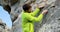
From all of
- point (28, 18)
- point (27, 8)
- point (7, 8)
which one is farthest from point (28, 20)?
point (7, 8)

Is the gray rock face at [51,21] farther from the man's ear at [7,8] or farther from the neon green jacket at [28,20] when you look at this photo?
the man's ear at [7,8]

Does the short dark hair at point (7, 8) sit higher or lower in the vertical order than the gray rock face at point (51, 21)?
lower

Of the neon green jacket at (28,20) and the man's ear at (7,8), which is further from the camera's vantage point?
the man's ear at (7,8)

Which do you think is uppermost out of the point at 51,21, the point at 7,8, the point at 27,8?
the point at 27,8

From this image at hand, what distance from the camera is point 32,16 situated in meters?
6.54

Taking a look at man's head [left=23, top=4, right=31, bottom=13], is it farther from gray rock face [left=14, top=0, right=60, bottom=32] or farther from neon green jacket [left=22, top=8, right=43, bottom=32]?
gray rock face [left=14, top=0, right=60, bottom=32]

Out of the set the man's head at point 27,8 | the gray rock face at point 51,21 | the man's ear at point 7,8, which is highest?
the man's head at point 27,8

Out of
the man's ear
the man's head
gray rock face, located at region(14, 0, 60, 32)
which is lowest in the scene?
the man's ear

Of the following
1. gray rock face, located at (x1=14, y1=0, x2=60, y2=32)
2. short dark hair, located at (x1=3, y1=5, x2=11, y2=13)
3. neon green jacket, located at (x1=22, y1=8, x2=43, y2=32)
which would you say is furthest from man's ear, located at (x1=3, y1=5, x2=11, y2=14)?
neon green jacket, located at (x1=22, y1=8, x2=43, y2=32)

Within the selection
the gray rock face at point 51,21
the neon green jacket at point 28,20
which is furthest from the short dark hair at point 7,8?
the neon green jacket at point 28,20

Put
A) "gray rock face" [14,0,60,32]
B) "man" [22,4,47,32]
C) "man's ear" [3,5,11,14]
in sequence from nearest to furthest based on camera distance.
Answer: "gray rock face" [14,0,60,32] → "man" [22,4,47,32] → "man's ear" [3,5,11,14]

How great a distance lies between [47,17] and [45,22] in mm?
171

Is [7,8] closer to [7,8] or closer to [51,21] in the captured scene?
[7,8]

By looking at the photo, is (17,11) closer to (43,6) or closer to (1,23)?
(1,23)
